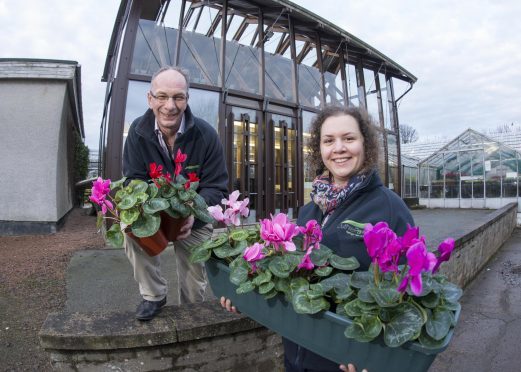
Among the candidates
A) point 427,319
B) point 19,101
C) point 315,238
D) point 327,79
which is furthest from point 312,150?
point 327,79

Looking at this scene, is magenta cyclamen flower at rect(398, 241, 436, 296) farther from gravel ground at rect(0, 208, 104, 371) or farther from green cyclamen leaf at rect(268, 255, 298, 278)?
gravel ground at rect(0, 208, 104, 371)

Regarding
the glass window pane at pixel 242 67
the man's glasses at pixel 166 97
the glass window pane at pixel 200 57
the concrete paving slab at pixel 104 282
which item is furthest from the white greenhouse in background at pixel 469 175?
the man's glasses at pixel 166 97

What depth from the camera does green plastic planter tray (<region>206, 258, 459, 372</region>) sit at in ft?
3.32

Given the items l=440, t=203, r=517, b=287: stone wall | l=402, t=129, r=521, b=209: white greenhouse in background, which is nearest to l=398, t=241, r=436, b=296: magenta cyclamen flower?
l=440, t=203, r=517, b=287: stone wall

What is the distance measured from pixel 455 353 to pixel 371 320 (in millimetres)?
3369

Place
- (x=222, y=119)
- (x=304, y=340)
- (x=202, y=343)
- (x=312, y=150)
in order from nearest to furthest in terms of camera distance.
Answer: (x=304, y=340) < (x=312, y=150) < (x=202, y=343) < (x=222, y=119)

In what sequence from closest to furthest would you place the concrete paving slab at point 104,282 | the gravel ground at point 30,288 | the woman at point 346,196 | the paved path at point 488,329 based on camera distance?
the woman at point 346,196, the gravel ground at point 30,288, the paved path at point 488,329, the concrete paving slab at point 104,282

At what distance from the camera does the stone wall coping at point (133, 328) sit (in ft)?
6.15

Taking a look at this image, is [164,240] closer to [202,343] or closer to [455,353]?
[202,343]

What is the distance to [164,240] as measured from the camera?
173 centimetres

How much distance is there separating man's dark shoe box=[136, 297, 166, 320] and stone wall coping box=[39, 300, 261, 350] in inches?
1.1

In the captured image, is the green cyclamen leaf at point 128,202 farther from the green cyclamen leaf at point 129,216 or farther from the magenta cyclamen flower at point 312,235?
the magenta cyclamen flower at point 312,235

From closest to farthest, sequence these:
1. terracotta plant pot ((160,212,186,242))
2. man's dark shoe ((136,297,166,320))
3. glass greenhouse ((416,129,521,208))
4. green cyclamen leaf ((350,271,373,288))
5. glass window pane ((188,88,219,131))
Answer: green cyclamen leaf ((350,271,373,288))
terracotta plant pot ((160,212,186,242))
man's dark shoe ((136,297,166,320))
glass window pane ((188,88,219,131))
glass greenhouse ((416,129,521,208))

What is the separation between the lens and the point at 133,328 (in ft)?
6.50
